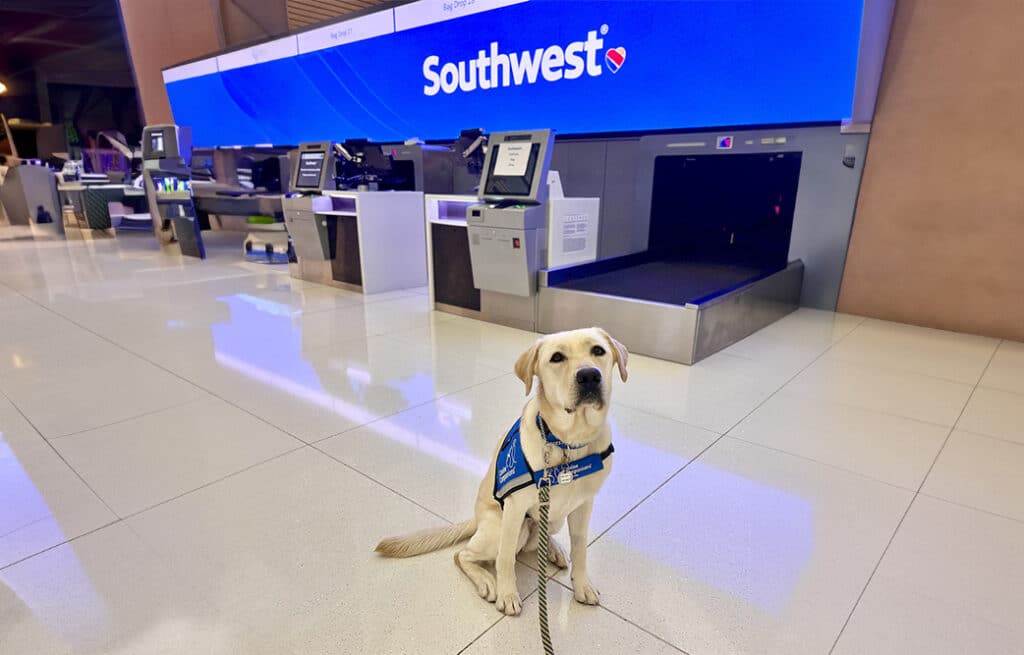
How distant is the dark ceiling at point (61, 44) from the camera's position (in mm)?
12469

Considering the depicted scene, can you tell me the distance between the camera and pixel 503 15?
5934 mm

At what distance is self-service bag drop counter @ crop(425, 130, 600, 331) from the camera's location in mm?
4004

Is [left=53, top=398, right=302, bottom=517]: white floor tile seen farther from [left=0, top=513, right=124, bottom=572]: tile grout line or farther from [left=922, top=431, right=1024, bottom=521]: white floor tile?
[left=922, top=431, right=1024, bottom=521]: white floor tile

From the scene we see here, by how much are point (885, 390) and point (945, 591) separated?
1.81 m

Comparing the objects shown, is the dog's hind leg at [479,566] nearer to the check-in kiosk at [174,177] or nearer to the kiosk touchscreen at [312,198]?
the kiosk touchscreen at [312,198]

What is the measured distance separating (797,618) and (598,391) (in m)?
0.92

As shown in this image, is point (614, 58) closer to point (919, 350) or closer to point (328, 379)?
point (919, 350)

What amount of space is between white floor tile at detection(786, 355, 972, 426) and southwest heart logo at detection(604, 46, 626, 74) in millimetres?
3596

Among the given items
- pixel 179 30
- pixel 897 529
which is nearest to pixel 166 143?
pixel 179 30

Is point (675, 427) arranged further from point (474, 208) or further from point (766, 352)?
point (474, 208)

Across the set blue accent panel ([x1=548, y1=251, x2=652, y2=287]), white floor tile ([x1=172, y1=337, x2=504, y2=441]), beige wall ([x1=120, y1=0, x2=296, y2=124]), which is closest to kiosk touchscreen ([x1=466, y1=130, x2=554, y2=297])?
blue accent panel ([x1=548, y1=251, x2=652, y2=287])

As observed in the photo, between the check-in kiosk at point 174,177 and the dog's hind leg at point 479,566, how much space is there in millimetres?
7611

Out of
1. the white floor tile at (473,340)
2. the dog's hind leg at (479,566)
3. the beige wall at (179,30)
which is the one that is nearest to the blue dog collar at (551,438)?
the dog's hind leg at (479,566)

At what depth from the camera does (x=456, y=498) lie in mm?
1995
